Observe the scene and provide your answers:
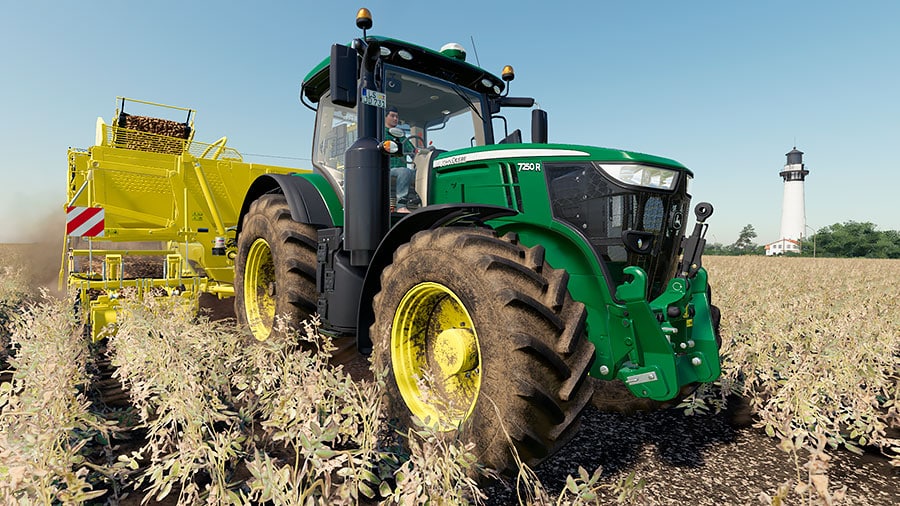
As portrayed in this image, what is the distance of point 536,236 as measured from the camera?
2896 mm

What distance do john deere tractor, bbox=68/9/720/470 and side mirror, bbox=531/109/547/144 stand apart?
0.01m

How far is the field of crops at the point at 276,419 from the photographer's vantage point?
1742 millimetres

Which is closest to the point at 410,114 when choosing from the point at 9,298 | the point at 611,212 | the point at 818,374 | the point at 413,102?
the point at 413,102

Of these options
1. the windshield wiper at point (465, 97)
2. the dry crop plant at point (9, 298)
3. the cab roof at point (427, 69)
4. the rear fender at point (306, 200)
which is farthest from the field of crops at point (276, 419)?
the windshield wiper at point (465, 97)

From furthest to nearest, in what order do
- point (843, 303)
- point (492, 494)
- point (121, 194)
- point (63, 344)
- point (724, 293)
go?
point (724, 293) < point (843, 303) < point (121, 194) < point (63, 344) < point (492, 494)

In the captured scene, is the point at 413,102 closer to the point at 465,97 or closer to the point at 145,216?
the point at 465,97

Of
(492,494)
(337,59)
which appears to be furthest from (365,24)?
(492,494)

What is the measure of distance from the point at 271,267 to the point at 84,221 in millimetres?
2559

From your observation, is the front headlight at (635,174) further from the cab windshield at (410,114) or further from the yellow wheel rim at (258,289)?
the yellow wheel rim at (258,289)

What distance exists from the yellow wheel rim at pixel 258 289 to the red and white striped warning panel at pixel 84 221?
233 centimetres

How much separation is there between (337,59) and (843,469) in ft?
12.7

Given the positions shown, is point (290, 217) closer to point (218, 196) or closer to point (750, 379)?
point (218, 196)

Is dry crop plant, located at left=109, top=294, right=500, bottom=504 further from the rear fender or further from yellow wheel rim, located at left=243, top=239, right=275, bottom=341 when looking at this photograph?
the rear fender

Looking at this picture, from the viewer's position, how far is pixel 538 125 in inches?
160
